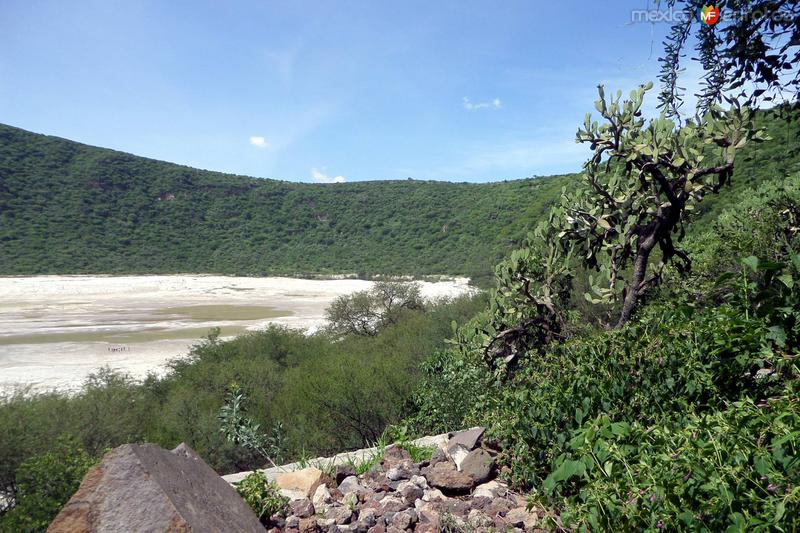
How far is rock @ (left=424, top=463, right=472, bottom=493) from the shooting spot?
11.5 ft

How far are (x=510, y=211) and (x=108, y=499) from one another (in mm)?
A: 61060

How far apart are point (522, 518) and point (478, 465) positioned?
70cm

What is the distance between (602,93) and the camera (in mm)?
4004

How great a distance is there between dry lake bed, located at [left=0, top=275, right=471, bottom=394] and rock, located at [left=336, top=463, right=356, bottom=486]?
52.5 feet

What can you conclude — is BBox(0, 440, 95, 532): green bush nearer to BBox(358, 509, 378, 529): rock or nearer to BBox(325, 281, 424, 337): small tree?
BBox(358, 509, 378, 529): rock

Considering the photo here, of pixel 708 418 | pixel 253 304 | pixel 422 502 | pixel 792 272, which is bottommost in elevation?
pixel 253 304

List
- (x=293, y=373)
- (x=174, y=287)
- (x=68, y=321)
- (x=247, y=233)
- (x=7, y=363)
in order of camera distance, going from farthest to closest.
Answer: (x=247, y=233), (x=174, y=287), (x=68, y=321), (x=7, y=363), (x=293, y=373)

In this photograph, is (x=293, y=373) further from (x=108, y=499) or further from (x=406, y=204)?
(x=406, y=204)

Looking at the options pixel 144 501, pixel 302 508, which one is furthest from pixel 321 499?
pixel 144 501

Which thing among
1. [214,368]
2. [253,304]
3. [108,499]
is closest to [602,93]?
[108,499]

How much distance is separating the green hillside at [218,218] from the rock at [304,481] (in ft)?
149

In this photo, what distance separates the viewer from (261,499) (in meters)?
3.31

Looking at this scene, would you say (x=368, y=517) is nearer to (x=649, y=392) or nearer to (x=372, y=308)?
(x=649, y=392)

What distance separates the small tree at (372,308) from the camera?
78.3 feet
